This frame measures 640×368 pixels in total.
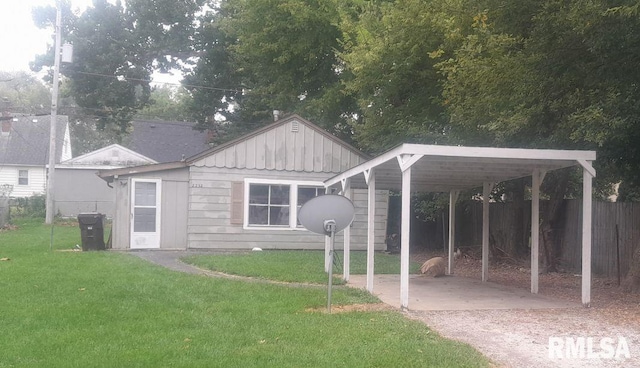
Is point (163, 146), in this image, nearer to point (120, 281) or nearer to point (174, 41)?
point (174, 41)

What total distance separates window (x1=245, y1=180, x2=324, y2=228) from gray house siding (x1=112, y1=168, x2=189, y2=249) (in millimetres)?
1683

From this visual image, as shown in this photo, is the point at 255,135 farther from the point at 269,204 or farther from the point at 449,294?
the point at 449,294

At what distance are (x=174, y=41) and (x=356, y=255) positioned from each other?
59.0 ft

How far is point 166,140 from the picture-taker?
1483 inches

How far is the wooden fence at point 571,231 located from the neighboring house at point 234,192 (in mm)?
3738

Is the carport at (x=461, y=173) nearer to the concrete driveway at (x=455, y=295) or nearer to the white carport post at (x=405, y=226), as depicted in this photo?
the white carport post at (x=405, y=226)

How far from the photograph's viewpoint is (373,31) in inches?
658

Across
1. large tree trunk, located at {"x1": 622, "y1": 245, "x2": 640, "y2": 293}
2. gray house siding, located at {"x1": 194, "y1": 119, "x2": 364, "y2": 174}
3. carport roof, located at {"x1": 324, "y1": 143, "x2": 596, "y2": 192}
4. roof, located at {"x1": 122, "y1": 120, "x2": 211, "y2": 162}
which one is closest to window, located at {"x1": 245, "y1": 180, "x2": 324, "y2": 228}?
gray house siding, located at {"x1": 194, "y1": 119, "x2": 364, "y2": 174}

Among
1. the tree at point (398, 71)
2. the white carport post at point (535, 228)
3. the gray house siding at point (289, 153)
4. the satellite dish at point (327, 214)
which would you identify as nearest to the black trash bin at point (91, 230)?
the gray house siding at point (289, 153)

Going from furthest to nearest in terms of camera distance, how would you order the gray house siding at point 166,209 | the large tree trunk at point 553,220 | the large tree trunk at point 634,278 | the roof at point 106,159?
1. the roof at point 106,159
2. the gray house siding at point 166,209
3. the large tree trunk at point 553,220
4. the large tree trunk at point 634,278

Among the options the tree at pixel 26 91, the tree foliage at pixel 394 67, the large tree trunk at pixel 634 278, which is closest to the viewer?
the tree foliage at pixel 394 67

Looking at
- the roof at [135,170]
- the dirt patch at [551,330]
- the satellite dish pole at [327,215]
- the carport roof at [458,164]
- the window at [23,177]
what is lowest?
the dirt patch at [551,330]

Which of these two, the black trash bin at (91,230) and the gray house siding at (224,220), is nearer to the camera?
the black trash bin at (91,230)

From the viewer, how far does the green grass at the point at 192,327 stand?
5.72 m
